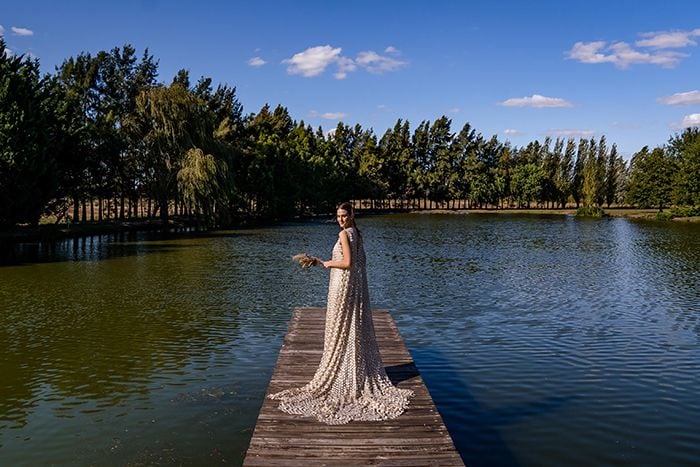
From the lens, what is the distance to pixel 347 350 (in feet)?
26.6

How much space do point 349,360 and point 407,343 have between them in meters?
6.66

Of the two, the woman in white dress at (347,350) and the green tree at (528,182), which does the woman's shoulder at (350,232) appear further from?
the green tree at (528,182)

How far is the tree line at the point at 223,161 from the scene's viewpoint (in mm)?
36594

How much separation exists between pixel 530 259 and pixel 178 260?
1893 centimetres

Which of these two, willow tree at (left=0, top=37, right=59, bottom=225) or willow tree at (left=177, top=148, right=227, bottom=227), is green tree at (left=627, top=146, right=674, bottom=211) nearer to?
willow tree at (left=177, top=148, right=227, bottom=227)

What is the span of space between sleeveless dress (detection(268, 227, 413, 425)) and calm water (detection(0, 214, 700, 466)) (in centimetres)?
142

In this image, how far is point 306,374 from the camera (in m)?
9.38

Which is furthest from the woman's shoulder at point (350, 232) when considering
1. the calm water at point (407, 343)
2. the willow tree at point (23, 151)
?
the willow tree at point (23, 151)

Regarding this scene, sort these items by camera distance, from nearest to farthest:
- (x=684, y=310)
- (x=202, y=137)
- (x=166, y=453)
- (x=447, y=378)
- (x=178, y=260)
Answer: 1. (x=166, y=453)
2. (x=447, y=378)
3. (x=684, y=310)
4. (x=178, y=260)
5. (x=202, y=137)

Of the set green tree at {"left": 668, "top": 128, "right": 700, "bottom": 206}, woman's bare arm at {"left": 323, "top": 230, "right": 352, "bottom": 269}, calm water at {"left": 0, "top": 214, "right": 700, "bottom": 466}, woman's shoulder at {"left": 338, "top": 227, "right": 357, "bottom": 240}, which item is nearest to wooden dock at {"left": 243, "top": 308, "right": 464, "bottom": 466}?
calm water at {"left": 0, "top": 214, "right": 700, "bottom": 466}

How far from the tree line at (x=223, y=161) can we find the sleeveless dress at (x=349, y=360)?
29181mm

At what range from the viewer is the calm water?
8938 mm

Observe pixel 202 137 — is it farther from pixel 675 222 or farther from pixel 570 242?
pixel 675 222

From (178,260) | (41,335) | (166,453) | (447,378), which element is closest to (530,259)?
(178,260)
